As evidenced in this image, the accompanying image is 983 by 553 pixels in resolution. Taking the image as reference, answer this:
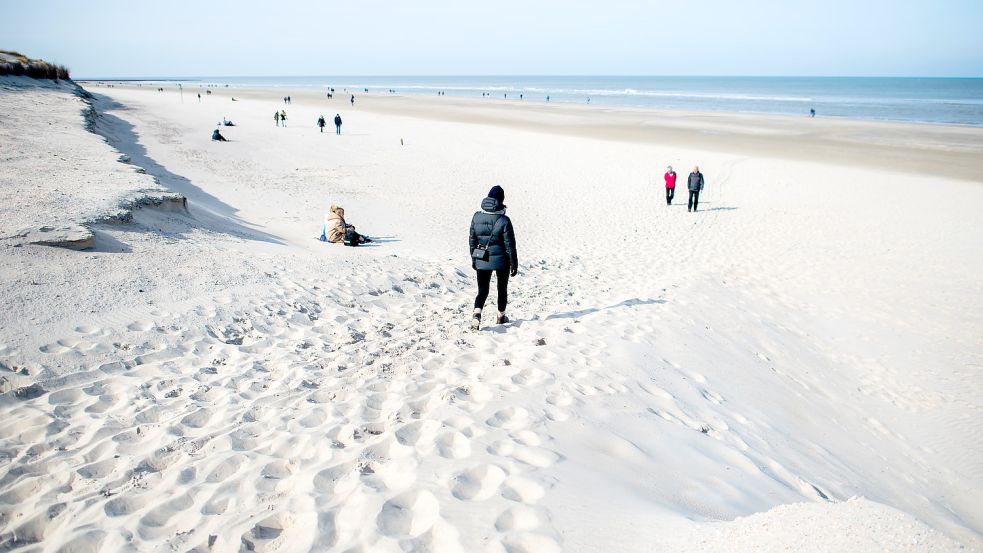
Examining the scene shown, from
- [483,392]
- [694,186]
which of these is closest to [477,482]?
[483,392]

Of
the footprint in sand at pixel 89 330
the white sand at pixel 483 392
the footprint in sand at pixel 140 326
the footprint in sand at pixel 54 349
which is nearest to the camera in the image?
the white sand at pixel 483 392

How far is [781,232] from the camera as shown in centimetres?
1452

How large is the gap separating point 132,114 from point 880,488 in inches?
1835

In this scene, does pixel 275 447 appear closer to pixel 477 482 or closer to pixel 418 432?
pixel 418 432

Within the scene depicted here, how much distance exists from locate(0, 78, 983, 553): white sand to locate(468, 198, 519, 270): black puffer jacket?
883 mm

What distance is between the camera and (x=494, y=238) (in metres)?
6.36

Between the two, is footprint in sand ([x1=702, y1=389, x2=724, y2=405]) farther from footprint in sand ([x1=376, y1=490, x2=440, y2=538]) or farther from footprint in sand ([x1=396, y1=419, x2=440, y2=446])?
footprint in sand ([x1=376, y1=490, x2=440, y2=538])

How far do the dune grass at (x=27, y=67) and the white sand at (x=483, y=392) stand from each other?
35.0 meters

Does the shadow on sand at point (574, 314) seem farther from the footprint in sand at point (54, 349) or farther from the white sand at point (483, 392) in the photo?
the footprint in sand at point (54, 349)

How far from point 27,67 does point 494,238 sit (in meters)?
50.2

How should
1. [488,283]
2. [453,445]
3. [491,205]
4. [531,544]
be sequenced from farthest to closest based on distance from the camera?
[488,283], [491,205], [453,445], [531,544]

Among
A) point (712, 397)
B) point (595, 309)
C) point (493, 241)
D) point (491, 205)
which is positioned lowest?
point (712, 397)

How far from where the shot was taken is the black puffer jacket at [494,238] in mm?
6270

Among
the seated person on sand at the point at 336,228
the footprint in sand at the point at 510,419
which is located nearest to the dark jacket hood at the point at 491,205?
the footprint in sand at the point at 510,419
